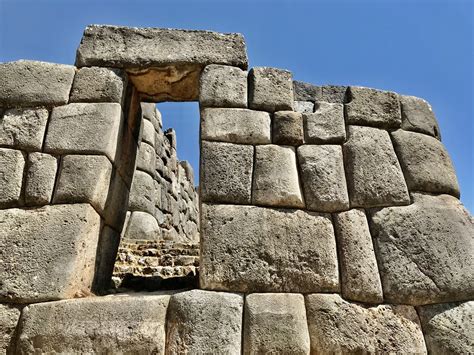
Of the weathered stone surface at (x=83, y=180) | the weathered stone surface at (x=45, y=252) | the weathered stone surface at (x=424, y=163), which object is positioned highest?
the weathered stone surface at (x=424, y=163)

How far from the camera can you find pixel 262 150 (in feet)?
11.0

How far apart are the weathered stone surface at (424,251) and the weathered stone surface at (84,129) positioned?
2.34 m

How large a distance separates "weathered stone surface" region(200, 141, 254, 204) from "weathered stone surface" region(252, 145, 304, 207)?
0.23 feet

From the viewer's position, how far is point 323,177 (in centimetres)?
327

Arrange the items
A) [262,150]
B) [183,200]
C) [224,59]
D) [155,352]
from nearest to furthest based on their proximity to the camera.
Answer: [155,352], [262,150], [224,59], [183,200]

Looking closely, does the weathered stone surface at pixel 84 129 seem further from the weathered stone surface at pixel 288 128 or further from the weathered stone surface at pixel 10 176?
the weathered stone surface at pixel 288 128

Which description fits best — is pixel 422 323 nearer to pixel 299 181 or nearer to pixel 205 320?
pixel 299 181

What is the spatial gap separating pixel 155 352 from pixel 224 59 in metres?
2.61

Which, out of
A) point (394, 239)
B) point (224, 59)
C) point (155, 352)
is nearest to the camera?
point (155, 352)

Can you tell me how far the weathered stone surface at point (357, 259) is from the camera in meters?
2.92

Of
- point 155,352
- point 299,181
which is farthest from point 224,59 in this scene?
point 155,352

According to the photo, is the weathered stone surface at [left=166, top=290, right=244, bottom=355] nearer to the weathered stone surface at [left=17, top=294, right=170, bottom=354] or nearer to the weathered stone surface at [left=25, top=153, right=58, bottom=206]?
the weathered stone surface at [left=17, top=294, right=170, bottom=354]

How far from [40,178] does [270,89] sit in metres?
2.14

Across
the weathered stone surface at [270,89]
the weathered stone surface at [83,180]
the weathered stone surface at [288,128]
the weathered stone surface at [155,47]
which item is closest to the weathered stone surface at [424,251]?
the weathered stone surface at [288,128]
